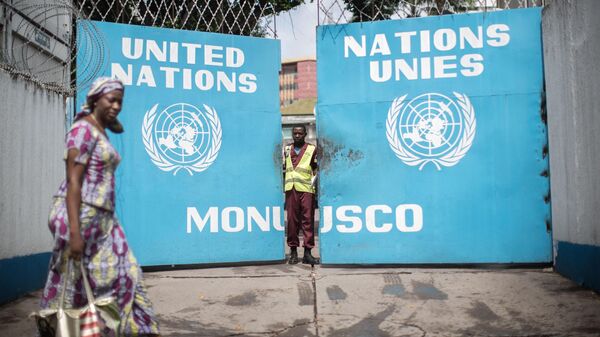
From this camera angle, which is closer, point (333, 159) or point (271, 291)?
point (271, 291)

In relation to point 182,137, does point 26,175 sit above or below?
below

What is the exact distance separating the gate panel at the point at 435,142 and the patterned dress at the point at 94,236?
3.22 m

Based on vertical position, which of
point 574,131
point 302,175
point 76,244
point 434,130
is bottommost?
point 76,244

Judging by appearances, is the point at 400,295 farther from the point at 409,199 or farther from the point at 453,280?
the point at 409,199

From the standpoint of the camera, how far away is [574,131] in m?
4.97

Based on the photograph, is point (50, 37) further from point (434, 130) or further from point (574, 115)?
point (574, 115)

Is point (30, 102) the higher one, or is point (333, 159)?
point (30, 102)

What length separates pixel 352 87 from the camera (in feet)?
19.7

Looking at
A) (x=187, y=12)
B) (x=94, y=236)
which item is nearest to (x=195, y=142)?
(x=187, y=12)

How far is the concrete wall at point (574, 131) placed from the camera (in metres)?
4.58

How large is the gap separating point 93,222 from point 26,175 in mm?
2512

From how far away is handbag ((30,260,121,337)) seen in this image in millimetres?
2730

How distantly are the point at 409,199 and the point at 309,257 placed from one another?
1.32 meters

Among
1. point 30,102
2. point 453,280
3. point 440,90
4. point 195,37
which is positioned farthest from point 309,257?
point 30,102
